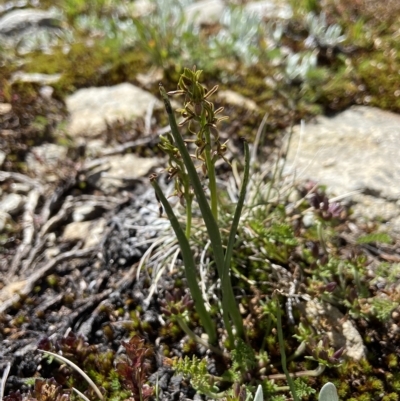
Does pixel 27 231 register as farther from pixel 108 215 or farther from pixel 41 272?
pixel 108 215

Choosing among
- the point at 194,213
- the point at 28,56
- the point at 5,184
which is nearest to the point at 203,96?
the point at 194,213

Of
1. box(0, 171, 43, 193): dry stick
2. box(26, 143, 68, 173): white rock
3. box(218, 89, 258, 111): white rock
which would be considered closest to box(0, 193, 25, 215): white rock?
box(0, 171, 43, 193): dry stick

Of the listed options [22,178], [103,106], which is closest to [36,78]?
[103,106]

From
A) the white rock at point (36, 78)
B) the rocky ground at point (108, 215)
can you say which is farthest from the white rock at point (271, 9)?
the white rock at point (36, 78)

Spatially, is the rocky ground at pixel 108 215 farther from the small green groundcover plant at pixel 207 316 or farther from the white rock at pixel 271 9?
the white rock at pixel 271 9

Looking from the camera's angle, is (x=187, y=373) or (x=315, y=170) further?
(x=315, y=170)

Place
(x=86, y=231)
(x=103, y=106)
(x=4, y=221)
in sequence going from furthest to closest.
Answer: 1. (x=103, y=106)
2. (x=4, y=221)
3. (x=86, y=231)

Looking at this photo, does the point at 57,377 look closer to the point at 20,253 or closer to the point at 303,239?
the point at 20,253
